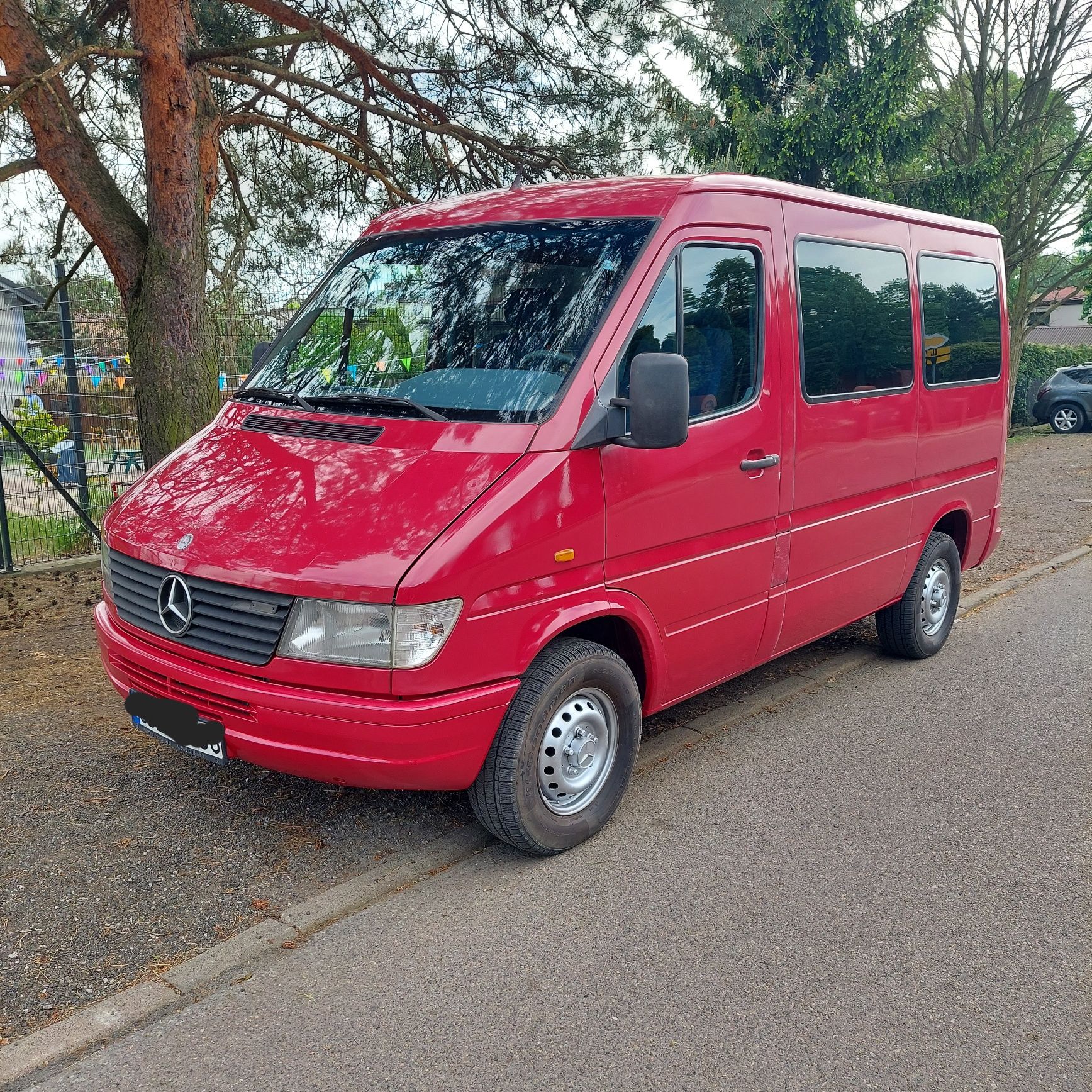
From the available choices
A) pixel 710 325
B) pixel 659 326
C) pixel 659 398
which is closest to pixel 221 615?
pixel 659 398

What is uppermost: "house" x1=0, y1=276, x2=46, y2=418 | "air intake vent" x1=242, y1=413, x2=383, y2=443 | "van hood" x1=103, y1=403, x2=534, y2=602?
"house" x1=0, y1=276, x2=46, y2=418

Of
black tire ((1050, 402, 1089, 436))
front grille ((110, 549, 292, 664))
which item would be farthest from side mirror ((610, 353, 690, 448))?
black tire ((1050, 402, 1089, 436))

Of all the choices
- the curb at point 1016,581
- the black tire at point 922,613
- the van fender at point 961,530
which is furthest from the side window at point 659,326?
the curb at point 1016,581

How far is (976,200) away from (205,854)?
Result: 18.2 metres

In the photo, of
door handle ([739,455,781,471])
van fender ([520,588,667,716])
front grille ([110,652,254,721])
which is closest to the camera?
front grille ([110,652,254,721])

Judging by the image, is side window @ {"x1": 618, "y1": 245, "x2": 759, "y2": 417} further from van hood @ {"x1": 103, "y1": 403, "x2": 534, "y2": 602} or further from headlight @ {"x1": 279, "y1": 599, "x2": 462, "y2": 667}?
headlight @ {"x1": 279, "y1": 599, "x2": 462, "y2": 667}

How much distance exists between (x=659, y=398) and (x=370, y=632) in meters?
1.25

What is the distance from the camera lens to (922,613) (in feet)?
20.7

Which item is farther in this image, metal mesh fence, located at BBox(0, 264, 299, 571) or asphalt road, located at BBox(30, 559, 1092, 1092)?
metal mesh fence, located at BBox(0, 264, 299, 571)

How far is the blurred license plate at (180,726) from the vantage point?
3596 mm

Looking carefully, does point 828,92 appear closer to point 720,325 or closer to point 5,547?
point 5,547

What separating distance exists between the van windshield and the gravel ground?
1606 millimetres

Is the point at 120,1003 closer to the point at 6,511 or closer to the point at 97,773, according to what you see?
the point at 97,773

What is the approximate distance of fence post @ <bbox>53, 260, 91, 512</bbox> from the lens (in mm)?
9008
